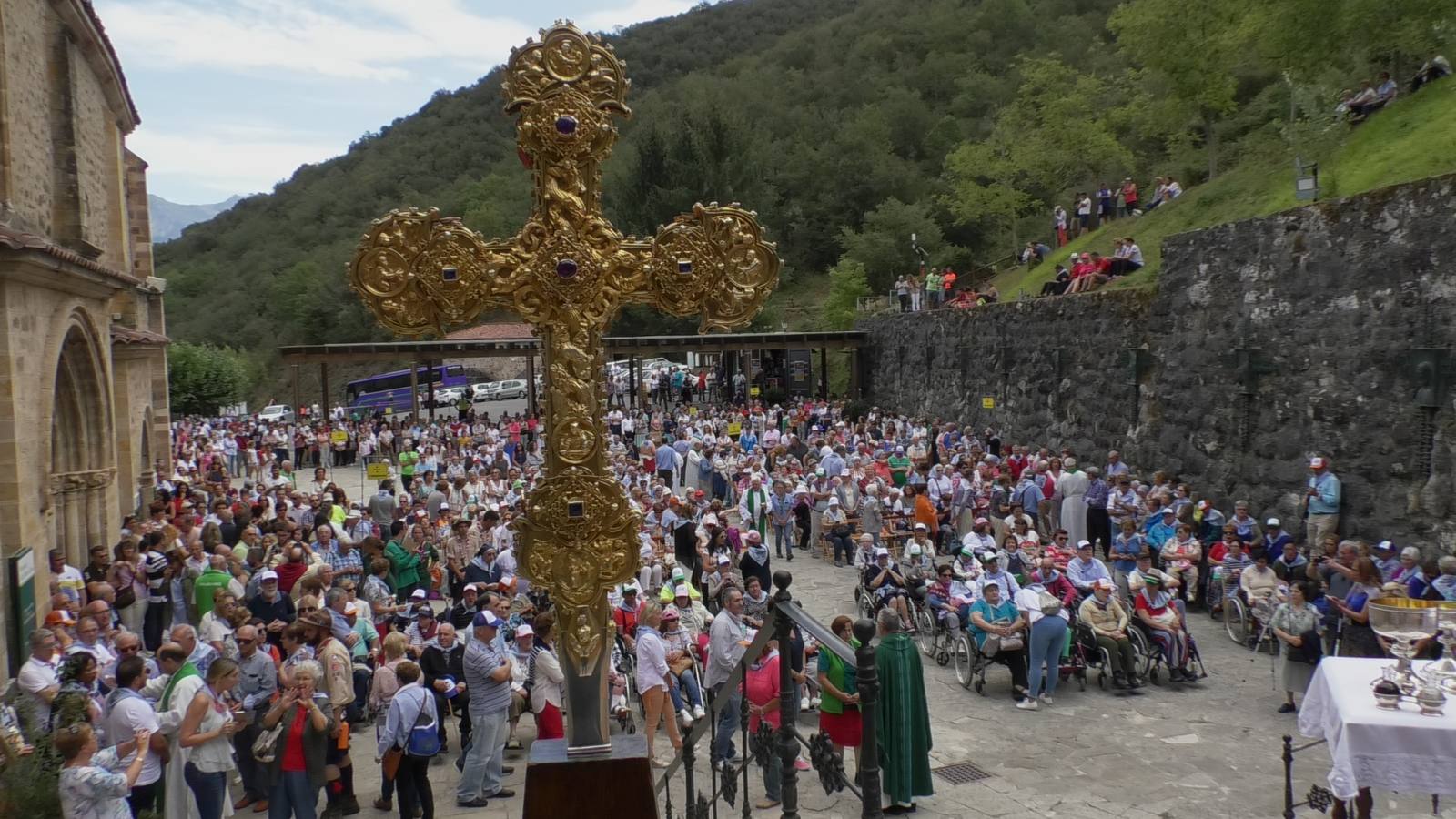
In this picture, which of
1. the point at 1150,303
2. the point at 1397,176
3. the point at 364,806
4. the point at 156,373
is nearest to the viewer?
the point at 364,806

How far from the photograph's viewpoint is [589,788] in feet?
13.5

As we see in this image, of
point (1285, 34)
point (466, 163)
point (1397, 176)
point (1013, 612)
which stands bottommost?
point (1013, 612)

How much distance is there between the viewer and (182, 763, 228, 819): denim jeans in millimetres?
7336

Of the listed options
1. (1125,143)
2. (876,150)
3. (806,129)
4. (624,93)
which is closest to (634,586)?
(624,93)

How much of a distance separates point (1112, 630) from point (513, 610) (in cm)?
598

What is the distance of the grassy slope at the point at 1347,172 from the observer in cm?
1570

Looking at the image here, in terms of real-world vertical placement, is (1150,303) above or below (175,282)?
below

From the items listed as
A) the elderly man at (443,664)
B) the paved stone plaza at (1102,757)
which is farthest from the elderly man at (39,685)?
the elderly man at (443,664)

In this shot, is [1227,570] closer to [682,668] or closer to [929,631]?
[929,631]

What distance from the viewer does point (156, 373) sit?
24.5 metres

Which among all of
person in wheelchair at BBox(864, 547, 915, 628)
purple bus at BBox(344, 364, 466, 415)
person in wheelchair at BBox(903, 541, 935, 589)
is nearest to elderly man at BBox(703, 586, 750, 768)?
person in wheelchair at BBox(864, 547, 915, 628)

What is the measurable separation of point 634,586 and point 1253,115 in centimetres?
3559

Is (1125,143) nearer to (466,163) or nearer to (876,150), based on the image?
(876,150)

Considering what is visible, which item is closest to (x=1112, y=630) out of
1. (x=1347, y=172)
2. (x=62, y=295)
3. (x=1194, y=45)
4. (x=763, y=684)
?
(x=763, y=684)
